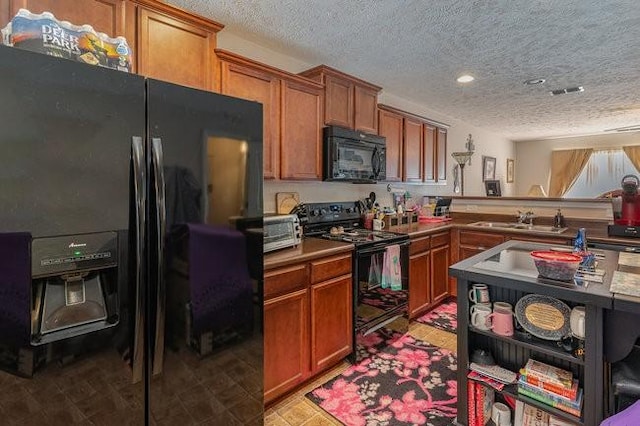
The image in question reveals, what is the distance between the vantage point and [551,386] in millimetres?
1496

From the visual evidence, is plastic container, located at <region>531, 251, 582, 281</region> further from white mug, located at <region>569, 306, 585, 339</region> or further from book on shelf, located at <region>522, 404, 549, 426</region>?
book on shelf, located at <region>522, 404, 549, 426</region>

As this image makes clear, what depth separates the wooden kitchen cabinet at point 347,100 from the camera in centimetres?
276

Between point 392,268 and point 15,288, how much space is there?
233cm

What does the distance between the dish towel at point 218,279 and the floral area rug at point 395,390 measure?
940 mm

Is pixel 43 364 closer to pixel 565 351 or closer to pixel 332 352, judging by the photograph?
pixel 332 352

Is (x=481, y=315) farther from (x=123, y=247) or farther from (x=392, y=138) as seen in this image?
(x=392, y=138)

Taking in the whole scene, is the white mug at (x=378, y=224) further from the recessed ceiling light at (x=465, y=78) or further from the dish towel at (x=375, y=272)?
the recessed ceiling light at (x=465, y=78)

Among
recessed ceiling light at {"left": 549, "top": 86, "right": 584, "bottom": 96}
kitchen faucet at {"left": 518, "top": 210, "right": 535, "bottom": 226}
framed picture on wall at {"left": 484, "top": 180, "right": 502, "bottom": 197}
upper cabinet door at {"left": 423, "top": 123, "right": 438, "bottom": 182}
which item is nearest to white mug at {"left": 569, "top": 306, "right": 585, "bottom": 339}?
A: kitchen faucet at {"left": 518, "top": 210, "right": 535, "bottom": 226}

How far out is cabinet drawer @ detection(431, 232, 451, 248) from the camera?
11.4 feet

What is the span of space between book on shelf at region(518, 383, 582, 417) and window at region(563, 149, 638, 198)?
753 centimetres

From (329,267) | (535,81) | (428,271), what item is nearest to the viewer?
(329,267)

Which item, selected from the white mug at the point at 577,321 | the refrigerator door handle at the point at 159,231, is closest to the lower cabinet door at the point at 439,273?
the white mug at the point at 577,321

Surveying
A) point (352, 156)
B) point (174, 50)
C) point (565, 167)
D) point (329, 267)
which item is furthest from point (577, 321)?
point (565, 167)

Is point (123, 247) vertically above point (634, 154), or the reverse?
point (634, 154)
